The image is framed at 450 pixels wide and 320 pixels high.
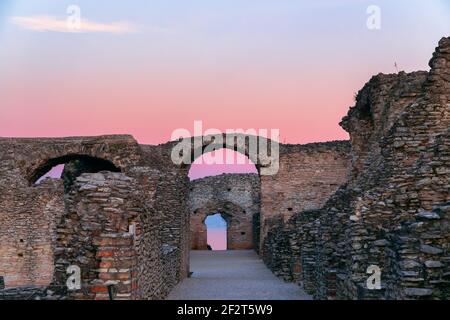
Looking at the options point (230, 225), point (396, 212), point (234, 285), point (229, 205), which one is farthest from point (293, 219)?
point (229, 205)

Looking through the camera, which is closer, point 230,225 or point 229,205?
point 230,225

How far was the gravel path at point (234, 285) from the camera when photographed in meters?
11.7

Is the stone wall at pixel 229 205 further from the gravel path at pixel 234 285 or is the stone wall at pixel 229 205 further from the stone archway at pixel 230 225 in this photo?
the gravel path at pixel 234 285

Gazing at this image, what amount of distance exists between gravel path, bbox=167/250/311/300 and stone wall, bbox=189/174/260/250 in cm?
1033

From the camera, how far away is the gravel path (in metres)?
11.7

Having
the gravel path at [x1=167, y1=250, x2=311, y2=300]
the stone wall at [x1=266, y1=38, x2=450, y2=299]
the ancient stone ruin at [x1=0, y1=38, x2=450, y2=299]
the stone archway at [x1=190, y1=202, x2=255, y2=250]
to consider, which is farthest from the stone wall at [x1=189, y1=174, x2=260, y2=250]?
the stone wall at [x1=266, y1=38, x2=450, y2=299]

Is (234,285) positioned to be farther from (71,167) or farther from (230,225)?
(230,225)

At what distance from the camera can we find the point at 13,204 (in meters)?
17.8

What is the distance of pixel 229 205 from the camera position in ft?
108

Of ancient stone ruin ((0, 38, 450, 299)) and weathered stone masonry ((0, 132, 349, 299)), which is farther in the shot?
weathered stone masonry ((0, 132, 349, 299))

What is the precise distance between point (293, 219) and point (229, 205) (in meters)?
17.9

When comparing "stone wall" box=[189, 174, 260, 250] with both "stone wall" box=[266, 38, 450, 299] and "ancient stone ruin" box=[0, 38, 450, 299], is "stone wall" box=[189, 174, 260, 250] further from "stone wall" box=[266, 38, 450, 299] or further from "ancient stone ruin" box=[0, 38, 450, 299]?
"stone wall" box=[266, 38, 450, 299]

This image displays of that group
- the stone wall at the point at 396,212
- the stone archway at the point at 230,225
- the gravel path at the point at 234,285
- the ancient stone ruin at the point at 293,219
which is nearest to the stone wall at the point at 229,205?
the stone archway at the point at 230,225

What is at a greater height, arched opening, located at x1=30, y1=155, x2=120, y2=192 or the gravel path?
arched opening, located at x1=30, y1=155, x2=120, y2=192
